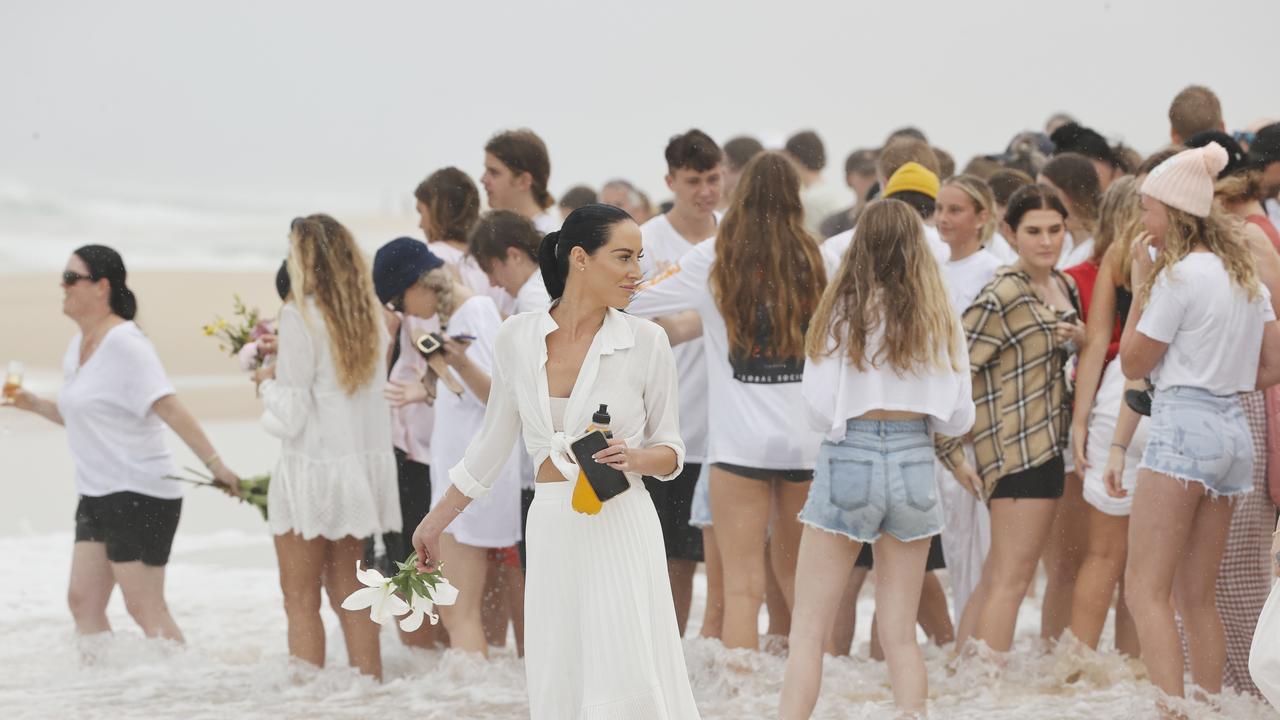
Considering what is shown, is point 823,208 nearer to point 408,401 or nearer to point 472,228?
point 472,228

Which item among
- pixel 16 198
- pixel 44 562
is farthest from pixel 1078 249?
pixel 16 198

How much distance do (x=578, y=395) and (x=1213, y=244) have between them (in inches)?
112

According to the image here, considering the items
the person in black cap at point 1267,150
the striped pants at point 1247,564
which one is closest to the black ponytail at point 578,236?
the striped pants at point 1247,564

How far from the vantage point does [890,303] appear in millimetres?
5750

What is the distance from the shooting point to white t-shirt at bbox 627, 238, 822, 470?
21.8 ft

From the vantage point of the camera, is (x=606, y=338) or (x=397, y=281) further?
(x=397, y=281)

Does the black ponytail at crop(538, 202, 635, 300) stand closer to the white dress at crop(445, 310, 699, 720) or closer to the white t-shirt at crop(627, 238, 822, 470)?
the white dress at crop(445, 310, 699, 720)

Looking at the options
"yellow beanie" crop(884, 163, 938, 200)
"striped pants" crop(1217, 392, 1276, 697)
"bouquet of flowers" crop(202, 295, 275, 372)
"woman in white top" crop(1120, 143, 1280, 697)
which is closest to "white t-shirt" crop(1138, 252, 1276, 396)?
"woman in white top" crop(1120, 143, 1280, 697)

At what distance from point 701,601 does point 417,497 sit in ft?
10.5

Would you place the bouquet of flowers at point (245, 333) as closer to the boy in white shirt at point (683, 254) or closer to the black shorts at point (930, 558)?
the boy in white shirt at point (683, 254)

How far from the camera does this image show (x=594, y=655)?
444 cm

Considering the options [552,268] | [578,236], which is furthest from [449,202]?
[578,236]

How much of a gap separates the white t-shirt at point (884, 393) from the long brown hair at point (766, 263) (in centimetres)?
83

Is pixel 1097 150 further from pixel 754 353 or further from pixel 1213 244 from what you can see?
pixel 754 353
